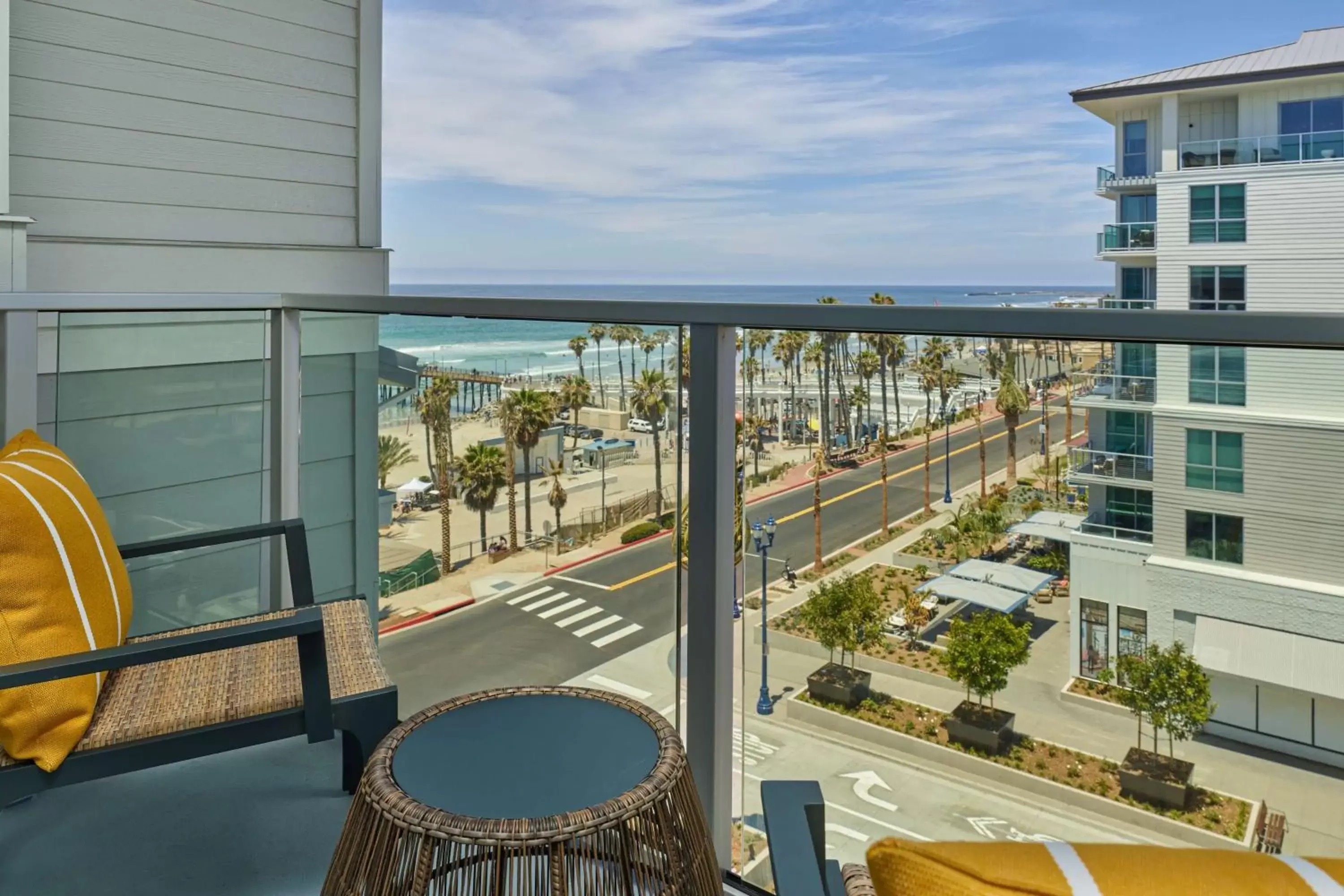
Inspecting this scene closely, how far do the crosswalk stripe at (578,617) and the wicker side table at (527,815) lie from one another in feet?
1.73

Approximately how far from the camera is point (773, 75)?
2762 centimetres

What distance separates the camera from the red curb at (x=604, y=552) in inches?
58.5

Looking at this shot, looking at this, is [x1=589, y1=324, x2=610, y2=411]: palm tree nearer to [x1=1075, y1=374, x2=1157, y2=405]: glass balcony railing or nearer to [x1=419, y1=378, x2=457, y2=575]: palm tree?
[x1=419, y1=378, x2=457, y2=575]: palm tree

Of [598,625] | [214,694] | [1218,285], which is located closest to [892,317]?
[598,625]

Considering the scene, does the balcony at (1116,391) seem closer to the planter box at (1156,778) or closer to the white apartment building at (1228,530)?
the white apartment building at (1228,530)

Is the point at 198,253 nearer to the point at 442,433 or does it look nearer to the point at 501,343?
the point at 442,433

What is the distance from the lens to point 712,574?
4.53ft

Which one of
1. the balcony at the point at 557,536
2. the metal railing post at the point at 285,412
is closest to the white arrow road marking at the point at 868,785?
the balcony at the point at 557,536

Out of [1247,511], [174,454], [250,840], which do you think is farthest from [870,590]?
[174,454]

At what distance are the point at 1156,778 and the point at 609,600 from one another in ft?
2.84

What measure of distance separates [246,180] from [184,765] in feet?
7.19

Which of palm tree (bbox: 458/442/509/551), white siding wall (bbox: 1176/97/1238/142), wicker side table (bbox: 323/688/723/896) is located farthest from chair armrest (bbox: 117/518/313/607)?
white siding wall (bbox: 1176/97/1238/142)

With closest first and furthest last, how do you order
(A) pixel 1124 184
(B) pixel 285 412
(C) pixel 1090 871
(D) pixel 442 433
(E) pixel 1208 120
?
1. (C) pixel 1090 871
2. (D) pixel 442 433
3. (B) pixel 285 412
4. (E) pixel 1208 120
5. (A) pixel 1124 184

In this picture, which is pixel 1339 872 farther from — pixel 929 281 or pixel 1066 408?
pixel 929 281
